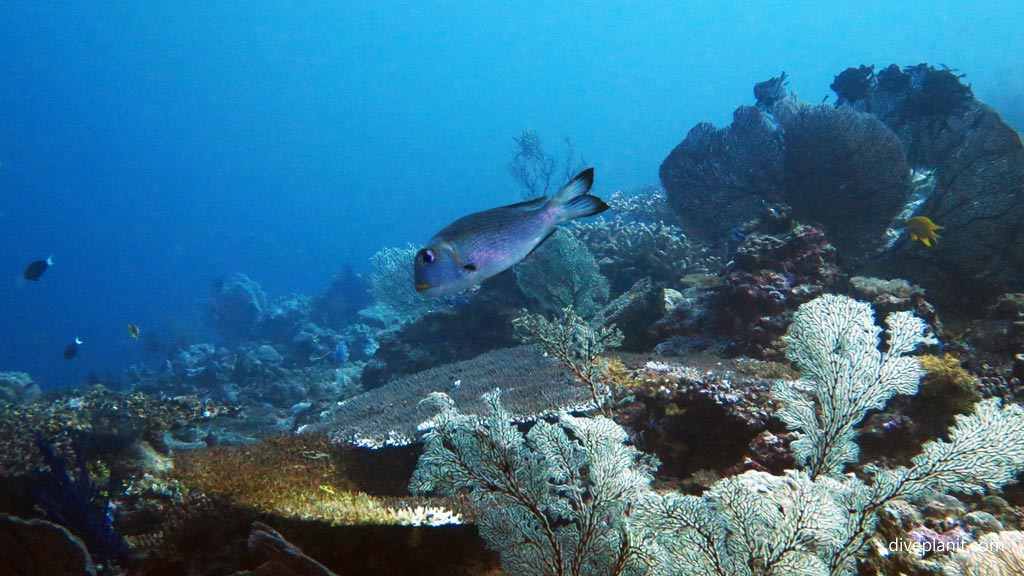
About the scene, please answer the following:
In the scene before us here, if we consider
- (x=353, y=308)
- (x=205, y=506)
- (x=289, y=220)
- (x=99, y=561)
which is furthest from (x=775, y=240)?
(x=289, y=220)

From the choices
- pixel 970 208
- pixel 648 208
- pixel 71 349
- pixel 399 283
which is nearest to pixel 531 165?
pixel 648 208

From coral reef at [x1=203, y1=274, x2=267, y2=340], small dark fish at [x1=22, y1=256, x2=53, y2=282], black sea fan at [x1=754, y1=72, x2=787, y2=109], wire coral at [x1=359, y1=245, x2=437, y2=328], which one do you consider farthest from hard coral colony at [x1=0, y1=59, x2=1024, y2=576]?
coral reef at [x1=203, y1=274, x2=267, y2=340]

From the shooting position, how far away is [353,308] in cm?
2653

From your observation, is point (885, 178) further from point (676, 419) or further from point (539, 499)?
point (539, 499)

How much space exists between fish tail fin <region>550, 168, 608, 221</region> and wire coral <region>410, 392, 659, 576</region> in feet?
3.50

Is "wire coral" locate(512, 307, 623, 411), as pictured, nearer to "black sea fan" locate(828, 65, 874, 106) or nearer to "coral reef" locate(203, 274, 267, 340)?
"black sea fan" locate(828, 65, 874, 106)

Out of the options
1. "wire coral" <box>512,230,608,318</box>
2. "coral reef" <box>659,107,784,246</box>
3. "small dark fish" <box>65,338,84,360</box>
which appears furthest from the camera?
"small dark fish" <box>65,338,84,360</box>

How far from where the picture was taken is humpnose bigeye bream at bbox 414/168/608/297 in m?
2.28

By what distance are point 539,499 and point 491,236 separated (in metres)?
1.27

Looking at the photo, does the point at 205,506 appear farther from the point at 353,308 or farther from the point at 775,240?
the point at 353,308

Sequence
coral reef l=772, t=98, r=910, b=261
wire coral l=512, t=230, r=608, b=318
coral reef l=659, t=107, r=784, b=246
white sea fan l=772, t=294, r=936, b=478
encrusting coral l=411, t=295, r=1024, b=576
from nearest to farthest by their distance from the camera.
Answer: encrusting coral l=411, t=295, r=1024, b=576
white sea fan l=772, t=294, r=936, b=478
coral reef l=772, t=98, r=910, b=261
wire coral l=512, t=230, r=608, b=318
coral reef l=659, t=107, r=784, b=246

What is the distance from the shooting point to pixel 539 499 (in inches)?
86.4

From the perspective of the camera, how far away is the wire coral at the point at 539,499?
2105 mm

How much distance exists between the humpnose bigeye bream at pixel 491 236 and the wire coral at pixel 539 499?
0.73m
